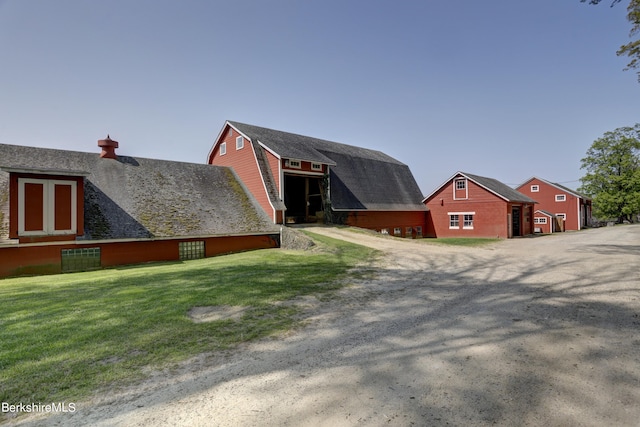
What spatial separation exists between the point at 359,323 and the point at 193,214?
1461cm

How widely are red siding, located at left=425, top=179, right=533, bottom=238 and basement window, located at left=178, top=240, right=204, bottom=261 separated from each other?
72.3 feet

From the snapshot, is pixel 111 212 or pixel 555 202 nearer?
pixel 111 212

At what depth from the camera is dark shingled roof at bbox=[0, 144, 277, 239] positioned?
51.1 feet

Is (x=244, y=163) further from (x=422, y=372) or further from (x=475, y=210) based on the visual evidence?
(x=422, y=372)

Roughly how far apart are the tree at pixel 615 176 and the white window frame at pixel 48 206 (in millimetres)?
58741

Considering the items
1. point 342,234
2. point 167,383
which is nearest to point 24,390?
point 167,383

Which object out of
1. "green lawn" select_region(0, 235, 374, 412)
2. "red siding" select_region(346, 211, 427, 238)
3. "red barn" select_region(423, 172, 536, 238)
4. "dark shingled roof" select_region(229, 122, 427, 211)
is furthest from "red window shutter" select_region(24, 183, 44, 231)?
"red barn" select_region(423, 172, 536, 238)

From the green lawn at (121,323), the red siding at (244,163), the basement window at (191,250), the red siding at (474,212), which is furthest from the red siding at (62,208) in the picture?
the red siding at (474,212)

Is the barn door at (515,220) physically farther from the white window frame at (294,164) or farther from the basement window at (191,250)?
the basement window at (191,250)

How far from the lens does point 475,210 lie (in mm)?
28125

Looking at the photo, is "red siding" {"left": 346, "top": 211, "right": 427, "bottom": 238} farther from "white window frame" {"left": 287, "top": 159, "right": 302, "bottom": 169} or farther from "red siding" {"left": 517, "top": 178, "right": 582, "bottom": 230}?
"red siding" {"left": 517, "top": 178, "right": 582, "bottom": 230}

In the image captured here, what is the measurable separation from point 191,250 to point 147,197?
13.4ft

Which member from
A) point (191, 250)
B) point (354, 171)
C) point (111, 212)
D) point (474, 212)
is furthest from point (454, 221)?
point (111, 212)

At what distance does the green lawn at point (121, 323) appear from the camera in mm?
4152
